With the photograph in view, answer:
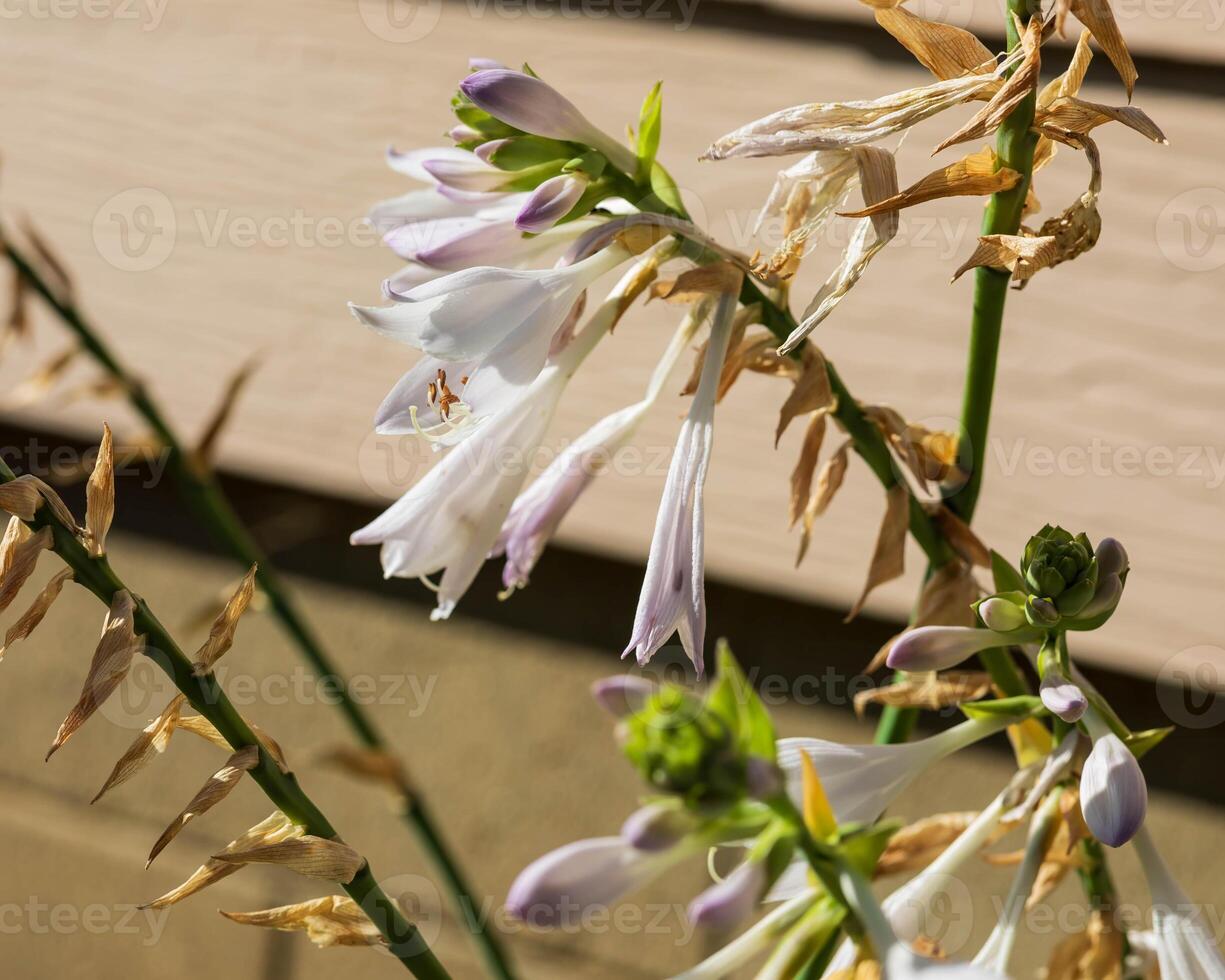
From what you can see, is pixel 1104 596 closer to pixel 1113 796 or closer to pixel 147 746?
pixel 1113 796

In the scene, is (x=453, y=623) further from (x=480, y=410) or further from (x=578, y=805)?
(x=480, y=410)

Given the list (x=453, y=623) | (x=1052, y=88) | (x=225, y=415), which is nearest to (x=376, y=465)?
(x=453, y=623)

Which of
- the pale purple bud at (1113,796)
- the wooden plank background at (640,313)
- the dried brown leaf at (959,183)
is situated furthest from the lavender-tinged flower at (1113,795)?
the wooden plank background at (640,313)

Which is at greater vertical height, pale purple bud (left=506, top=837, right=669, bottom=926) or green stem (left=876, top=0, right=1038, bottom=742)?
green stem (left=876, top=0, right=1038, bottom=742)

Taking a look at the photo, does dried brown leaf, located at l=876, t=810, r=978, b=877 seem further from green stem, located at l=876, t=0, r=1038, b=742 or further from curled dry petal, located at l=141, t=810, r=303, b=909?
curled dry petal, located at l=141, t=810, r=303, b=909

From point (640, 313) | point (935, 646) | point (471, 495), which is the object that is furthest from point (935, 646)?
point (640, 313)

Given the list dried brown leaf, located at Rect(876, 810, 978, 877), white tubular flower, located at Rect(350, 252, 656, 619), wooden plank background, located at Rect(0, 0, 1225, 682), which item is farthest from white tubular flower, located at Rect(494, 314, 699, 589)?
wooden plank background, located at Rect(0, 0, 1225, 682)
